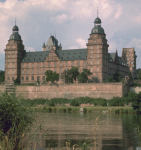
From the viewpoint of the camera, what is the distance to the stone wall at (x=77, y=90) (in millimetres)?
64625

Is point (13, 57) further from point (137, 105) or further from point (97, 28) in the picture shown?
point (137, 105)

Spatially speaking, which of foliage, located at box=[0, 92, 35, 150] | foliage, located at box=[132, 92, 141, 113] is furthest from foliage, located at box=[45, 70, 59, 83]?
foliage, located at box=[0, 92, 35, 150]

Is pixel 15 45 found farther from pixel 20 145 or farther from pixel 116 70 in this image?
pixel 20 145

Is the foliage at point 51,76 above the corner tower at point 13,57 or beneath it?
beneath

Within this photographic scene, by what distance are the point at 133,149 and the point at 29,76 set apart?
66819mm

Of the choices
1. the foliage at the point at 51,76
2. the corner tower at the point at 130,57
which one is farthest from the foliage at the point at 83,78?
the corner tower at the point at 130,57

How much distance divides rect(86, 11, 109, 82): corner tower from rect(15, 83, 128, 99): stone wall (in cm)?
659

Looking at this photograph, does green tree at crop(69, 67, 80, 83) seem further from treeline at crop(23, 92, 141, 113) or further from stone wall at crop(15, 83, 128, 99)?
treeline at crop(23, 92, 141, 113)

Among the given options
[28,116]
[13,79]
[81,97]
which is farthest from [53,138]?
[13,79]

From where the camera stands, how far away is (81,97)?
213ft

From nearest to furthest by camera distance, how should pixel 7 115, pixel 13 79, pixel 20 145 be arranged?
pixel 20 145
pixel 7 115
pixel 13 79

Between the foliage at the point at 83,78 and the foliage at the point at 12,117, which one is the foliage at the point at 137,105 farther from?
the foliage at the point at 12,117

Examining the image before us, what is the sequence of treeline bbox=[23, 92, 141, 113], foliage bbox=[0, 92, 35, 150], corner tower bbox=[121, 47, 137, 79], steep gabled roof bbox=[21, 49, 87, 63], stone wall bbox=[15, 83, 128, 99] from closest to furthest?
1. foliage bbox=[0, 92, 35, 150]
2. treeline bbox=[23, 92, 141, 113]
3. stone wall bbox=[15, 83, 128, 99]
4. steep gabled roof bbox=[21, 49, 87, 63]
5. corner tower bbox=[121, 47, 137, 79]

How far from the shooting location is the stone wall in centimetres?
6462
